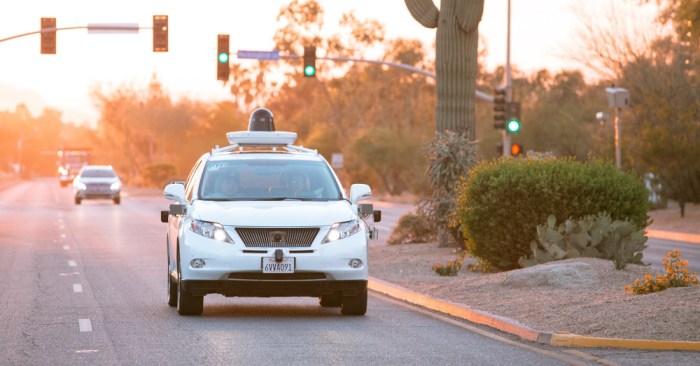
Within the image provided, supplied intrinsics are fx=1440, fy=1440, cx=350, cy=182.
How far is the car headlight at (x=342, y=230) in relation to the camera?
1529 centimetres

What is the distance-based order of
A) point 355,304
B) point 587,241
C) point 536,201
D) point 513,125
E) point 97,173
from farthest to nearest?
point 97,173
point 513,125
point 536,201
point 587,241
point 355,304

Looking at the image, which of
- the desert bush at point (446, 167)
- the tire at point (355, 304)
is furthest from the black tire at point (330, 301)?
the desert bush at point (446, 167)

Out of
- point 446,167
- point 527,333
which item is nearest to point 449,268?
point 446,167

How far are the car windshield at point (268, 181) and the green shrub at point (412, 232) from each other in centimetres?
1294

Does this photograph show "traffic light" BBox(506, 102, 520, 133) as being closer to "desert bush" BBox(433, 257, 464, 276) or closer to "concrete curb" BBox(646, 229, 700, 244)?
"concrete curb" BBox(646, 229, 700, 244)

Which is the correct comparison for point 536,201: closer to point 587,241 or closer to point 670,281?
point 587,241

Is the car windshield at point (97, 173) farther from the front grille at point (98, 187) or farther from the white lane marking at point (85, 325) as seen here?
the white lane marking at point (85, 325)

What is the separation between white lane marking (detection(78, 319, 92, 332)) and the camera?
1452cm

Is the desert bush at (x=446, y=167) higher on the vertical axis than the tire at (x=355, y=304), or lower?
higher

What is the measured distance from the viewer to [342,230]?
15.4m

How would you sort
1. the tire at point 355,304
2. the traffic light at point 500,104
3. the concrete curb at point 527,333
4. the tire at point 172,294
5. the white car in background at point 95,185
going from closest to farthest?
the concrete curb at point 527,333 → the tire at point 355,304 → the tire at point 172,294 → the traffic light at point 500,104 → the white car in background at point 95,185

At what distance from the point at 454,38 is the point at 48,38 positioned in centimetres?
1964

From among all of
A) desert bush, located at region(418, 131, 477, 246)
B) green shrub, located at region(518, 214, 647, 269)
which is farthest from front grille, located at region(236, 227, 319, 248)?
desert bush, located at region(418, 131, 477, 246)

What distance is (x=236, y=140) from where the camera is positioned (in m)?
18.2
